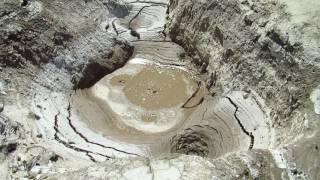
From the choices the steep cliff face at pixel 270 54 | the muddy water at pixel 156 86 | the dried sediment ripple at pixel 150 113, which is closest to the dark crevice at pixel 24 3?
the dried sediment ripple at pixel 150 113

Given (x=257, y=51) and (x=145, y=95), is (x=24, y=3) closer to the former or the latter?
(x=145, y=95)

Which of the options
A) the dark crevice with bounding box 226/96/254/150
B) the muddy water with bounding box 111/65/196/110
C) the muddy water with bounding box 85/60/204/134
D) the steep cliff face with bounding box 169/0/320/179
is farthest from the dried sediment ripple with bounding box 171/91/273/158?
the muddy water with bounding box 111/65/196/110

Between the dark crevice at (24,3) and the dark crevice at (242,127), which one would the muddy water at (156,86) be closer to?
the dark crevice at (242,127)

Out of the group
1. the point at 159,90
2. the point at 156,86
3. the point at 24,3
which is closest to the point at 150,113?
the point at 159,90

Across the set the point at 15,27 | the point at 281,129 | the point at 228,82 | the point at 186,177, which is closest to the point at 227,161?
the point at 186,177

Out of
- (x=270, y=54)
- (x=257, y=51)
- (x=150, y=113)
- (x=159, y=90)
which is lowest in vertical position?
(x=150, y=113)

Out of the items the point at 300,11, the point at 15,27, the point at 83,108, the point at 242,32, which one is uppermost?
the point at 300,11

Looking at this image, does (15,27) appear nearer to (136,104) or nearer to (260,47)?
(136,104)

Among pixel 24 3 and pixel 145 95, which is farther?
pixel 145 95

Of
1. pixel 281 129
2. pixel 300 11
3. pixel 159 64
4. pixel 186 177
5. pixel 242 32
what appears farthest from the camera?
pixel 159 64
